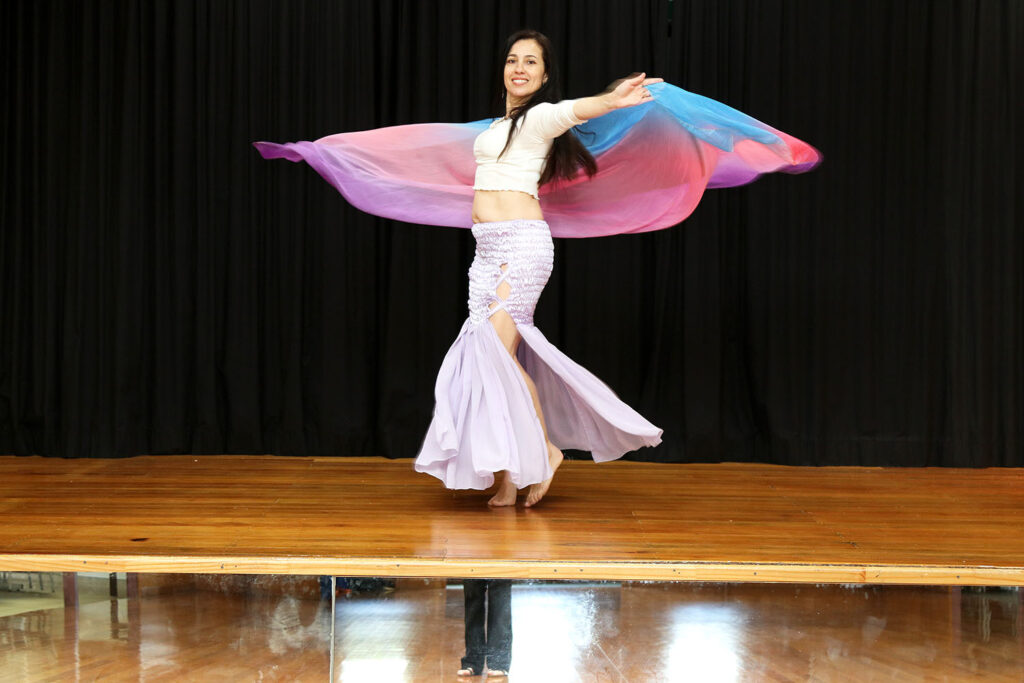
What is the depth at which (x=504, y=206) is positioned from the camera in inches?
133

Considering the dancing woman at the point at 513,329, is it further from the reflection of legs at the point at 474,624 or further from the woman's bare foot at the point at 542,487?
the reflection of legs at the point at 474,624

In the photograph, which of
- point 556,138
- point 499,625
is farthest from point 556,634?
point 556,138

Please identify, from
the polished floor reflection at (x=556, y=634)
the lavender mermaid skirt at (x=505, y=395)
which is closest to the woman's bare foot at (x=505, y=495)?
the lavender mermaid skirt at (x=505, y=395)

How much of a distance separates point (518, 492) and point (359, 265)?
5.19 ft

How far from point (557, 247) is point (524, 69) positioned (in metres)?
1.61

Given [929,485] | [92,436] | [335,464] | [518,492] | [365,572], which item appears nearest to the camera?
[365,572]

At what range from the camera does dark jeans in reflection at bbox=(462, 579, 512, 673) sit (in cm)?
289

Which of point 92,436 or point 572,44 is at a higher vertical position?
point 572,44

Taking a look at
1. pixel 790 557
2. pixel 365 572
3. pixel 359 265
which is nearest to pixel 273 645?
pixel 365 572

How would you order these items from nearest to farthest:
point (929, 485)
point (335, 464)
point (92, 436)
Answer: point (929, 485), point (335, 464), point (92, 436)

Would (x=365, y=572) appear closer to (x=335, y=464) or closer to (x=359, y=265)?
(x=335, y=464)

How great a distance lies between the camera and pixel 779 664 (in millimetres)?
2924

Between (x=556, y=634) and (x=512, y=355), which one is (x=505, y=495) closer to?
(x=512, y=355)

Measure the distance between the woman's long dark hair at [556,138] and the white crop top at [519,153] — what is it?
3 centimetres
